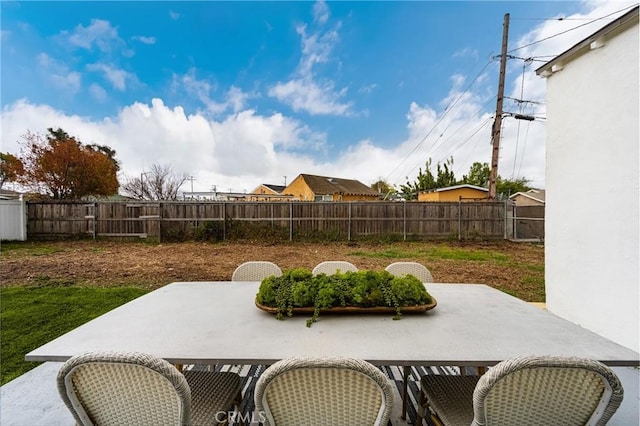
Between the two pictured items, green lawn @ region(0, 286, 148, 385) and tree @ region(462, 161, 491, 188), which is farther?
tree @ region(462, 161, 491, 188)

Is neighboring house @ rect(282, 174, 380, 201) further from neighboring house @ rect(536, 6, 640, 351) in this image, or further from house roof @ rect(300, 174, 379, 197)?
neighboring house @ rect(536, 6, 640, 351)

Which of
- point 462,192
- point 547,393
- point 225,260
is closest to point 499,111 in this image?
point 462,192

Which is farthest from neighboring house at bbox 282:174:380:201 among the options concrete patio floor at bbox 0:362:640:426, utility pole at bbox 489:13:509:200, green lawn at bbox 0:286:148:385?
concrete patio floor at bbox 0:362:640:426

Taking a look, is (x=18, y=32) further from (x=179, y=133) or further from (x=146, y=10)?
(x=179, y=133)

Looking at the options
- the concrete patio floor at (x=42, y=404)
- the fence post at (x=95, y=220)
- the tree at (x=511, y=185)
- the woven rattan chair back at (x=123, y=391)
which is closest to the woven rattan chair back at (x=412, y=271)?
the concrete patio floor at (x=42, y=404)

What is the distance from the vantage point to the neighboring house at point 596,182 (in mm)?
2273

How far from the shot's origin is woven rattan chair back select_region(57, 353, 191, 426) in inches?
34.8

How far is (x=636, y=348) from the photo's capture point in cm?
221

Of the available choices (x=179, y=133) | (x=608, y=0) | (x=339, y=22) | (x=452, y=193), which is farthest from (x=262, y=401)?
(x=452, y=193)

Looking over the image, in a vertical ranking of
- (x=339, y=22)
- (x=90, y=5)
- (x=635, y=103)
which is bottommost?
(x=635, y=103)

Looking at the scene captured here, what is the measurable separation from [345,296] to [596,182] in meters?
2.92

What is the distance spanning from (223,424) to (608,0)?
5.87 m

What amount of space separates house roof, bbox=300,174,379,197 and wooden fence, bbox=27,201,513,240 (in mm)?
10324

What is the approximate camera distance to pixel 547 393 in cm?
92
